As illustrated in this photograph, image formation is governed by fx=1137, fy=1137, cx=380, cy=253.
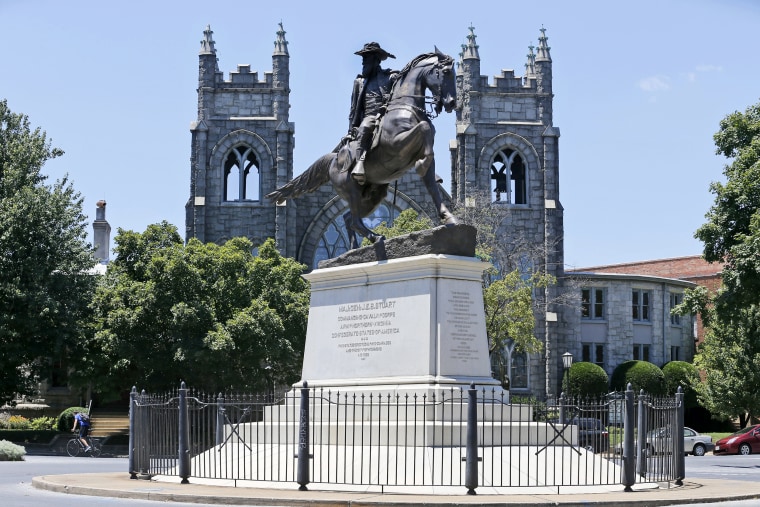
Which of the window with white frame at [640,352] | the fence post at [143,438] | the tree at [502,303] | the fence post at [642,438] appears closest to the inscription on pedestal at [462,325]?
the fence post at [642,438]

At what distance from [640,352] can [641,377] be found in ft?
13.9

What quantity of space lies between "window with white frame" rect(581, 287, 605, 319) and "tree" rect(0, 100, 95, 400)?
97.3ft

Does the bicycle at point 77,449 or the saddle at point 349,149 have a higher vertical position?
the saddle at point 349,149

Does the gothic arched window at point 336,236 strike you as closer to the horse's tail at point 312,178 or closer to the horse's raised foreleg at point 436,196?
the horse's tail at point 312,178

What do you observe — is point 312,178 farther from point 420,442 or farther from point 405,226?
point 405,226

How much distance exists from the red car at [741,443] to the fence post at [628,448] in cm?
2887

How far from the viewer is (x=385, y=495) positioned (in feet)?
50.4

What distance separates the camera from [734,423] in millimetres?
61750

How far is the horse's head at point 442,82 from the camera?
18.7 m

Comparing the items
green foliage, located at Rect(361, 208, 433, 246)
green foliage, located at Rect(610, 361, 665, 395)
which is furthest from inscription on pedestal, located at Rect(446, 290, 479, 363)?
green foliage, located at Rect(610, 361, 665, 395)

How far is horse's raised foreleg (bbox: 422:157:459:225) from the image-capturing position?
1873 cm

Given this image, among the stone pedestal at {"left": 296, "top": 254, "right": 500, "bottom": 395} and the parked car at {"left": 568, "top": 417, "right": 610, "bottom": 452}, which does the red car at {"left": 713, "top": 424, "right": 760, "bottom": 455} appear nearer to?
the parked car at {"left": 568, "top": 417, "right": 610, "bottom": 452}

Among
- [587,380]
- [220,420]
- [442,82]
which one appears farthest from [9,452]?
[587,380]

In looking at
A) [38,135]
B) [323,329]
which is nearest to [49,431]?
[38,135]
